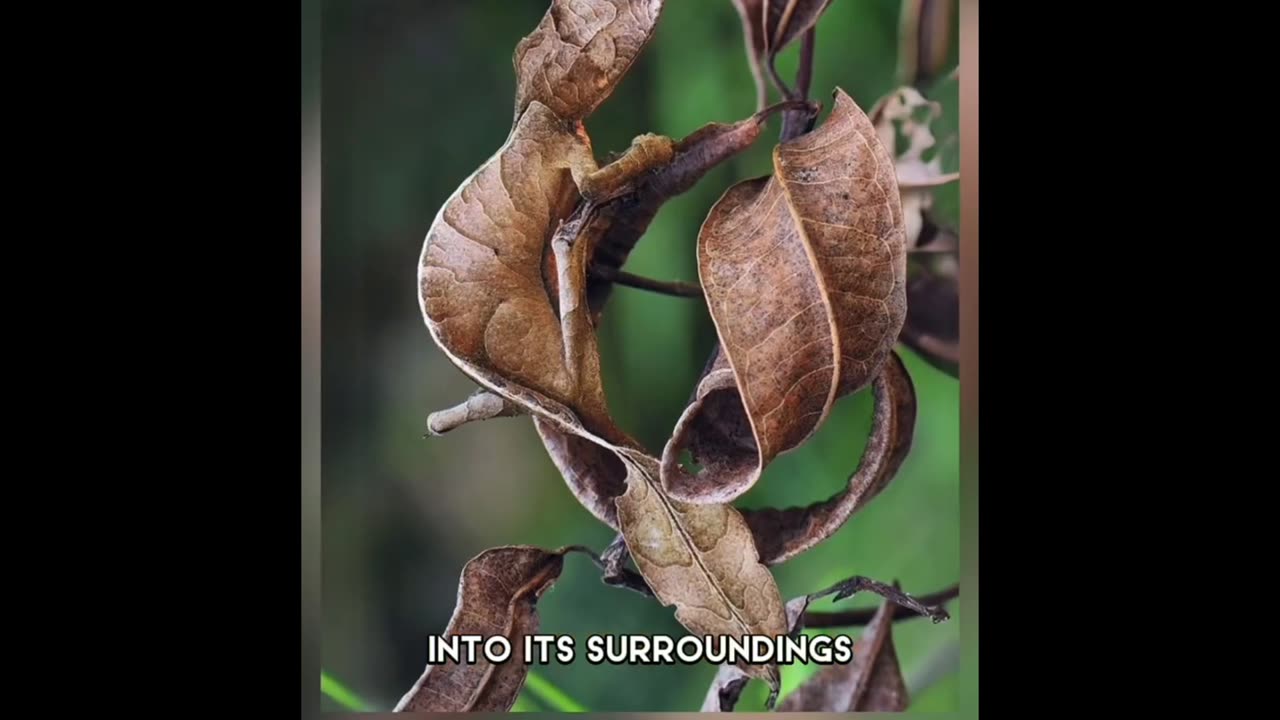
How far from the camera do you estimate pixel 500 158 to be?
123 cm

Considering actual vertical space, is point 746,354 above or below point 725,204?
below

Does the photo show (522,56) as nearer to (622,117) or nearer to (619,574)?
(622,117)

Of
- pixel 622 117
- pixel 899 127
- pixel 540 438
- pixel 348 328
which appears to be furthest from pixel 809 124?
pixel 348 328

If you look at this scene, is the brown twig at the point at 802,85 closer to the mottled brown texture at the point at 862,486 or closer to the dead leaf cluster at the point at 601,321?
the dead leaf cluster at the point at 601,321

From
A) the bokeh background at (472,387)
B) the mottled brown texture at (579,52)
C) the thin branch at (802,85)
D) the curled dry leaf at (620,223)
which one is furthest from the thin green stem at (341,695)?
the thin branch at (802,85)

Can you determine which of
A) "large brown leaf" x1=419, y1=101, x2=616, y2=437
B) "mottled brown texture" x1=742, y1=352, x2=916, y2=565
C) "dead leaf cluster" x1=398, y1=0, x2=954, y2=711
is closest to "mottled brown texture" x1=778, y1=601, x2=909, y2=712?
"dead leaf cluster" x1=398, y1=0, x2=954, y2=711

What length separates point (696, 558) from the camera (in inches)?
47.9

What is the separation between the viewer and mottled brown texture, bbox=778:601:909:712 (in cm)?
126

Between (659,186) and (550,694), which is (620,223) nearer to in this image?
(659,186)

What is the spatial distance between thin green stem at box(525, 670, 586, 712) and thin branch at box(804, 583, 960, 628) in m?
0.28

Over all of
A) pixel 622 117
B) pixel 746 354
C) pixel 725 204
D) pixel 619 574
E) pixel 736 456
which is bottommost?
pixel 619 574

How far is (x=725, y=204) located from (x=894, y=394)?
278 mm

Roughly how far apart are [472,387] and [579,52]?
0.38m

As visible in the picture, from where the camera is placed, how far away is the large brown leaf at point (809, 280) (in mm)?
1108
